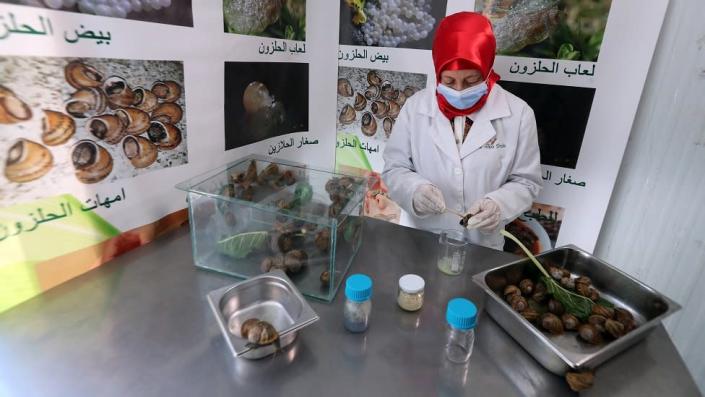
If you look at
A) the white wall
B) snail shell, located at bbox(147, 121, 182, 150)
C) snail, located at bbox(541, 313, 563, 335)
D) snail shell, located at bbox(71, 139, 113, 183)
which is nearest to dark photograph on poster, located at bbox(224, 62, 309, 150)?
snail shell, located at bbox(147, 121, 182, 150)

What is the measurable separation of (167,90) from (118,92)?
0.15 m

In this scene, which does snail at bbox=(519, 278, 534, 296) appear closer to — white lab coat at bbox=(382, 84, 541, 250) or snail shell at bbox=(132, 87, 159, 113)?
white lab coat at bbox=(382, 84, 541, 250)

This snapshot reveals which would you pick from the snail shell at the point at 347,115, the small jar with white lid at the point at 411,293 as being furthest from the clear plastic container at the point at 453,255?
the snail shell at the point at 347,115

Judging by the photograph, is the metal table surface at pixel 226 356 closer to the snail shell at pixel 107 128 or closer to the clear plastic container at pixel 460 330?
the clear plastic container at pixel 460 330

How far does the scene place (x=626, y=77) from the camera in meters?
1.43

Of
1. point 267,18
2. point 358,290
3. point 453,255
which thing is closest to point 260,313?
point 358,290

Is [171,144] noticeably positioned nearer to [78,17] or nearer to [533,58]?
[78,17]

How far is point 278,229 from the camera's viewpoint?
97cm

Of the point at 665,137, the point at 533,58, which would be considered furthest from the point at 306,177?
the point at 665,137

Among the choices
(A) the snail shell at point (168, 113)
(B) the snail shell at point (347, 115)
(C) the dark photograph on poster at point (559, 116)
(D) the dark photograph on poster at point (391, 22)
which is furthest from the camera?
(B) the snail shell at point (347, 115)

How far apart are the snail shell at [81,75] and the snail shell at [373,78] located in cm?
119

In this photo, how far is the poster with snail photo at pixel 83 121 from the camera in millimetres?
820

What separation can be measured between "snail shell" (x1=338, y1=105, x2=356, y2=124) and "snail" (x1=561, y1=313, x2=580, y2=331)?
139 cm

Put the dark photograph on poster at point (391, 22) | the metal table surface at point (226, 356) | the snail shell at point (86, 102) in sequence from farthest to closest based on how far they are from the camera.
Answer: the dark photograph on poster at point (391, 22) < the snail shell at point (86, 102) < the metal table surface at point (226, 356)
